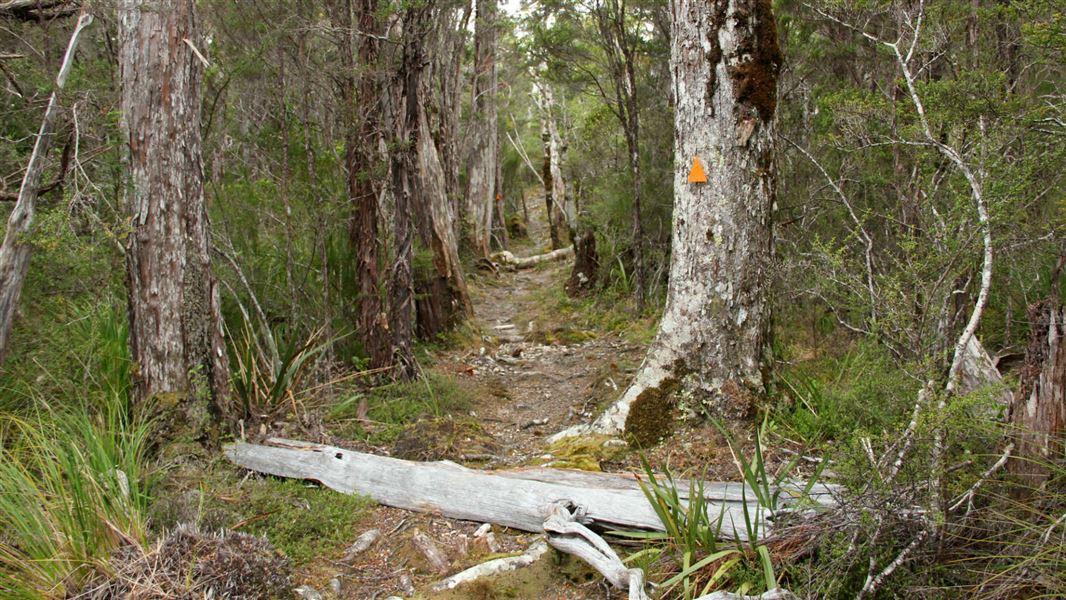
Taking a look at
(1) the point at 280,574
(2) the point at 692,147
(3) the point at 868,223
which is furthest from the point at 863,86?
(1) the point at 280,574

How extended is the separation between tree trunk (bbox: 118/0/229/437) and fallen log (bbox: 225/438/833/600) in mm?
664

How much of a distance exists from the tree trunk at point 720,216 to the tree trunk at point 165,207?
9.56ft

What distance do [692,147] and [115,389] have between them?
4191 millimetres

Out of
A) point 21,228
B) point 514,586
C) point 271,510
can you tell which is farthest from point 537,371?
point 21,228

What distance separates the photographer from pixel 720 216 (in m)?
4.98

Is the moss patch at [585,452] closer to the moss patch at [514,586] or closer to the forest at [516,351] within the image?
the forest at [516,351]

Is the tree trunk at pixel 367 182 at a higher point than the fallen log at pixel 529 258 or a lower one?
higher

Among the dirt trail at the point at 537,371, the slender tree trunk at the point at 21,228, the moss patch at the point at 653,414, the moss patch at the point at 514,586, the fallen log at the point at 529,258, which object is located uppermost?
the slender tree trunk at the point at 21,228

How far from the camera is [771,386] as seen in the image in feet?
17.1

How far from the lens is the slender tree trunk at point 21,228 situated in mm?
4457

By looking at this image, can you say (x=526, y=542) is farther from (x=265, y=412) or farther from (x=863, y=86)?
(x=863, y=86)

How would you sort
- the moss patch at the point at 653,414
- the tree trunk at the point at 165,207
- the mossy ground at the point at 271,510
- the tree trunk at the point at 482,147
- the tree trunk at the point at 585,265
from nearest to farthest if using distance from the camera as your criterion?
the mossy ground at the point at 271,510
the tree trunk at the point at 165,207
the moss patch at the point at 653,414
the tree trunk at the point at 585,265
the tree trunk at the point at 482,147

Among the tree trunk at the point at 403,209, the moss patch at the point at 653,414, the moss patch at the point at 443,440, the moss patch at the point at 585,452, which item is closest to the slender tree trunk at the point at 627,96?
the tree trunk at the point at 403,209

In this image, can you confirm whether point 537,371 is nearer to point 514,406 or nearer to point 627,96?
point 514,406
